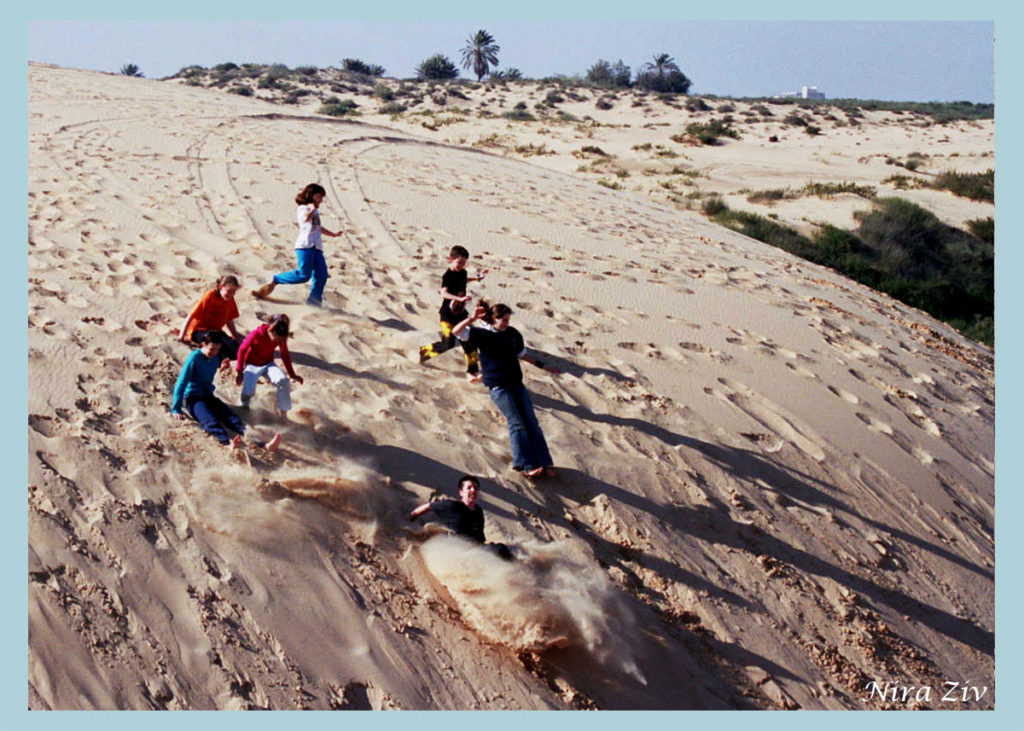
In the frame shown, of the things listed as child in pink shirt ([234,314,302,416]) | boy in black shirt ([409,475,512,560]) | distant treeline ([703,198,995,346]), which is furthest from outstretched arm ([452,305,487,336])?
distant treeline ([703,198,995,346])

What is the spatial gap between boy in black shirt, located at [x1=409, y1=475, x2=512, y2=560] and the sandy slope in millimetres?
198

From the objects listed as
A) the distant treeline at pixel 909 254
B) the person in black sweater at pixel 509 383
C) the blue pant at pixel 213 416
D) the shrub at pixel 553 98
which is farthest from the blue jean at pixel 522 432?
the shrub at pixel 553 98

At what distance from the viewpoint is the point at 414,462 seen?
607cm

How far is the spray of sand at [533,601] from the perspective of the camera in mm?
4840

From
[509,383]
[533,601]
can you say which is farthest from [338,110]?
[533,601]

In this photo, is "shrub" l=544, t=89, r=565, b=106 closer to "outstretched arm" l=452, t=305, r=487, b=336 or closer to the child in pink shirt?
"outstretched arm" l=452, t=305, r=487, b=336

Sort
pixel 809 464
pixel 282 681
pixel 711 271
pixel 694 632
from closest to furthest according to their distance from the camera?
1. pixel 282 681
2. pixel 694 632
3. pixel 809 464
4. pixel 711 271

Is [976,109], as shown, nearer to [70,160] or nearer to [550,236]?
[550,236]

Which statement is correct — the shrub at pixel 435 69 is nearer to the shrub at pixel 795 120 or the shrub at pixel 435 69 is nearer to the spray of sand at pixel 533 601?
the shrub at pixel 795 120

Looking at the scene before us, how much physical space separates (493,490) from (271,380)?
1.58m

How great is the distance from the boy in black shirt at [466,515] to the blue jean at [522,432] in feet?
3.00

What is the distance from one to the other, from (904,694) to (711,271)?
22.5 ft

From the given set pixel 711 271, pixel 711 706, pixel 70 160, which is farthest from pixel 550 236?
pixel 711 706

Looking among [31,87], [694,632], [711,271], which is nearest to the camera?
[694,632]
